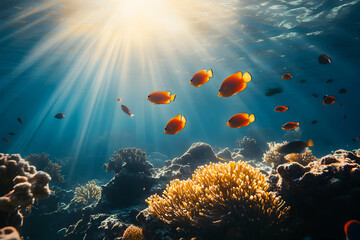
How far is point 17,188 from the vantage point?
255 cm

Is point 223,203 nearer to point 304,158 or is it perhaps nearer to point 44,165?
point 304,158

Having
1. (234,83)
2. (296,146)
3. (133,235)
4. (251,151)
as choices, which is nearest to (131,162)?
(133,235)

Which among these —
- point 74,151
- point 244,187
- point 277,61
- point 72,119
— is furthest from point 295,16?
point 72,119

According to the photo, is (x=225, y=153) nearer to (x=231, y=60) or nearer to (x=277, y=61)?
(x=231, y=60)

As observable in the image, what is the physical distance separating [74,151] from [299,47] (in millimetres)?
39108

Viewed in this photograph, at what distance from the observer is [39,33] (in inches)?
593

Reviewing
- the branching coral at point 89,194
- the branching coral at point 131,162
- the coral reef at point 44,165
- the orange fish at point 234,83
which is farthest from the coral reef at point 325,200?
the coral reef at point 44,165

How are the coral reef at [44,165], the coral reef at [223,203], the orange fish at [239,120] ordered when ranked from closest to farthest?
A: the coral reef at [223,203], the orange fish at [239,120], the coral reef at [44,165]

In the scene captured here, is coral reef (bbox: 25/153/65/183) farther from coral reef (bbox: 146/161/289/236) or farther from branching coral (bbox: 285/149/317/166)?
branching coral (bbox: 285/149/317/166)

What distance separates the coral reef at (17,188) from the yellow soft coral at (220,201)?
6.70ft

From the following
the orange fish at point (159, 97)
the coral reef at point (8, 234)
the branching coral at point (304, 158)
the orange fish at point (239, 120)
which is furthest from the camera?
the branching coral at point (304, 158)

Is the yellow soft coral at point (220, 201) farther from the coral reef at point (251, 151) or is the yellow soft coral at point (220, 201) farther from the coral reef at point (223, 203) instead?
the coral reef at point (251, 151)

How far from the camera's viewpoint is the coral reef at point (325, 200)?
8.16 ft

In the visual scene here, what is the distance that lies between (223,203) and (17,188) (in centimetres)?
321
